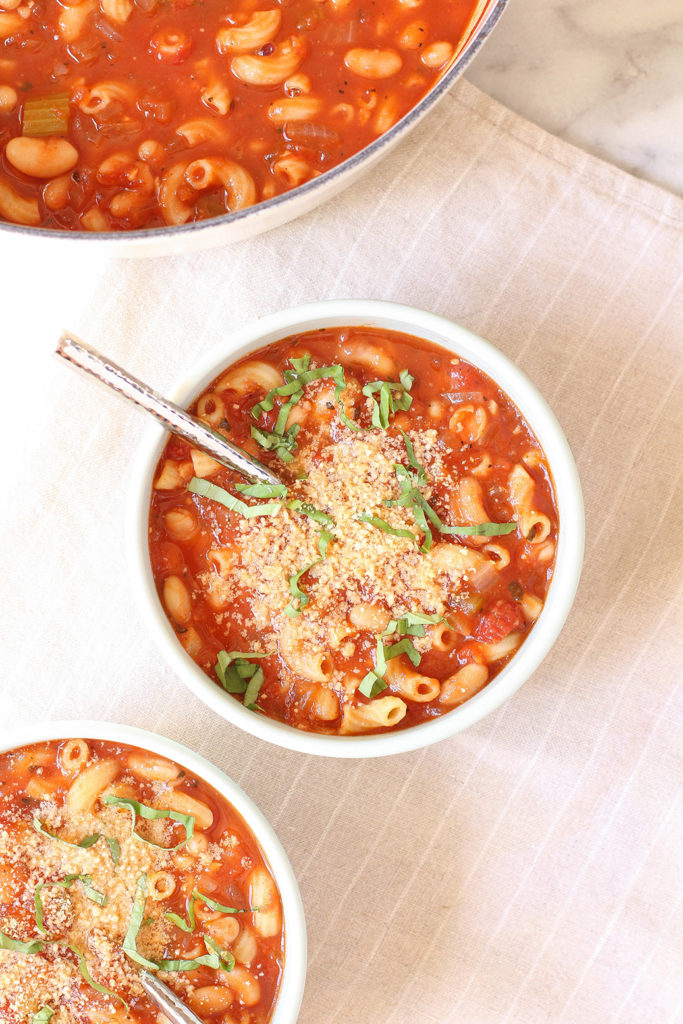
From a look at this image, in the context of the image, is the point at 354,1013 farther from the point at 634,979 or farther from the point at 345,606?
the point at 345,606

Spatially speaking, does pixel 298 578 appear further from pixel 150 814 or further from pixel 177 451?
pixel 150 814

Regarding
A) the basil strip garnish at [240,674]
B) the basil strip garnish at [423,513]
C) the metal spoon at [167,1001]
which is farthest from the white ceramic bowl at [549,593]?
the metal spoon at [167,1001]

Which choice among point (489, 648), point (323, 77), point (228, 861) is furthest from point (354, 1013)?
point (323, 77)

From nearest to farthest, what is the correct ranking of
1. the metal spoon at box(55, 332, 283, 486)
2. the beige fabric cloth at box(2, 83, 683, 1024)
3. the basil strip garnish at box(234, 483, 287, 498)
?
the metal spoon at box(55, 332, 283, 486)
the basil strip garnish at box(234, 483, 287, 498)
the beige fabric cloth at box(2, 83, 683, 1024)

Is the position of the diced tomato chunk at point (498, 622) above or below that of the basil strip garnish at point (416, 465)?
below

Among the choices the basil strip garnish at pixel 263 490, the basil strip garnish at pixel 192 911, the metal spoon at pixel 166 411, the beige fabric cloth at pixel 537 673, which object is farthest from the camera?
the beige fabric cloth at pixel 537 673

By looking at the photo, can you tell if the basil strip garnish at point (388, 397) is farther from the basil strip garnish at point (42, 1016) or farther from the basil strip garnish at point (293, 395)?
the basil strip garnish at point (42, 1016)

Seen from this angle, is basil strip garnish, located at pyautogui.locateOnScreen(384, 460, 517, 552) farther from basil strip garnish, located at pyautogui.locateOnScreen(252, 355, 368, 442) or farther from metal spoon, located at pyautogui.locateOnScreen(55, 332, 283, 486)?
metal spoon, located at pyautogui.locateOnScreen(55, 332, 283, 486)

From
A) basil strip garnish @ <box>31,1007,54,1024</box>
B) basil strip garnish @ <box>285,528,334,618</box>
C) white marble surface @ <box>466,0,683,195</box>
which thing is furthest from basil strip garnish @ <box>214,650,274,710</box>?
white marble surface @ <box>466,0,683,195</box>

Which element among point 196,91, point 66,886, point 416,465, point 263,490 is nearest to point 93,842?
point 66,886
